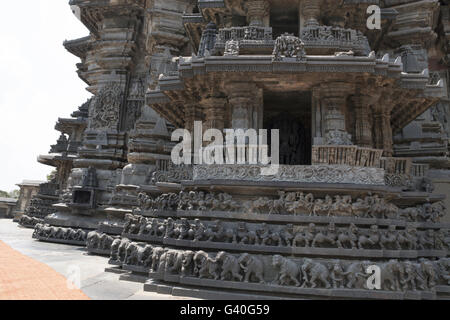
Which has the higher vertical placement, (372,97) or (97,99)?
(97,99)

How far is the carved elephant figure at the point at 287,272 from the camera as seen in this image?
7.85m

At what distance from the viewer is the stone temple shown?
8.23 m

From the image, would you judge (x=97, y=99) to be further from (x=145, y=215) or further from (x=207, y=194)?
(x=207, y=194)

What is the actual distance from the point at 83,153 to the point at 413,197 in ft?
62.4

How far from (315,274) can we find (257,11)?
1061cm

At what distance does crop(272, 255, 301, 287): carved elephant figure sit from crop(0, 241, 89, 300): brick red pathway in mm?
4551

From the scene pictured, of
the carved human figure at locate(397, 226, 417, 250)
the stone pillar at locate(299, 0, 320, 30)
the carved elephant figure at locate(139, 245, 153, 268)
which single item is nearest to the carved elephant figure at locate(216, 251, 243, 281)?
the carved elephant figure at locate(139, 245, 153, 268)

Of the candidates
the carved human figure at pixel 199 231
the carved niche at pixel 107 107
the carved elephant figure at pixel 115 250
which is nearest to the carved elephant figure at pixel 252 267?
the carved human figure at pixel 199 231

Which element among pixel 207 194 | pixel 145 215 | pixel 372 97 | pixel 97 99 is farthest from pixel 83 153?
pixel 372 97

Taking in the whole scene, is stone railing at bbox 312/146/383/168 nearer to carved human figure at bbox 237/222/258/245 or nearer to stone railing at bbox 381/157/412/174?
stone railing at bbox 381/157/412/174

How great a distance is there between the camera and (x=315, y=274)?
7730 mm

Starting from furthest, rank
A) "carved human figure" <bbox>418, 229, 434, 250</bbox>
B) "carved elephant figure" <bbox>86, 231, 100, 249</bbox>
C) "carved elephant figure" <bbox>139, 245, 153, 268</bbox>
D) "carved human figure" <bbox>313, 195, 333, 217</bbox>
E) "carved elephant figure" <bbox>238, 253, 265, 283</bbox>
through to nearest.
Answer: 1. "carved elephant figure" <bbox>86, 231, 100, 249</bbox>
2. "carved elephant figure" <bbox>139, 245, 153, 268</bbox>
3. "carved human figure" <bbox>418, 229, 434, 250</bbox>
4. "carved human figure" <bbox>313, 195, 333, 217</bbox>
5. "carved elephant figure" <bbox>238, 253, 265, 283</bbox>

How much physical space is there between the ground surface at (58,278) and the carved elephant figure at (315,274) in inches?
133

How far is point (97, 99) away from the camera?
21922 millimetres
